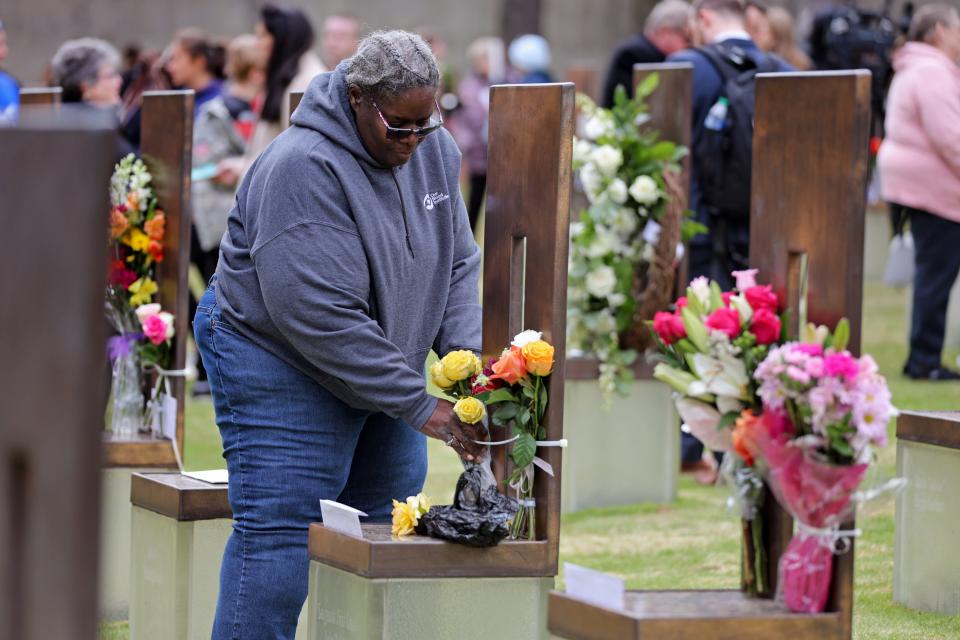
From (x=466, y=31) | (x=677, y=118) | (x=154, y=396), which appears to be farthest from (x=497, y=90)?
(x=466, y=31)

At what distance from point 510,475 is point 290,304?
2.06 feet

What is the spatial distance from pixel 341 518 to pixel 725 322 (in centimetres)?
93

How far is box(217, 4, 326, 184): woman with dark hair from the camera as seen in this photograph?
7.56 meters

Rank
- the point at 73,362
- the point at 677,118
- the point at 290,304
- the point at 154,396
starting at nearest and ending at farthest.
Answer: the point at 73,362
the point at 290,304
the point at 154,396
the point at 677,118

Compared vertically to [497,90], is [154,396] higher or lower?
lower

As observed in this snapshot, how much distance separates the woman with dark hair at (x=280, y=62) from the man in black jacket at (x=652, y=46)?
1552 millimetres

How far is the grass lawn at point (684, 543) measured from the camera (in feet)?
15.4

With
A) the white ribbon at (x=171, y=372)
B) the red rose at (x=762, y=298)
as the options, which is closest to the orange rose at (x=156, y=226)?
the white ribbon at (x=171, y=372)

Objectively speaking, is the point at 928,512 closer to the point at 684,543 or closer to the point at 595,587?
the point at 684,543

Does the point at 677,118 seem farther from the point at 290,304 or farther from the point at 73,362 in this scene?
the point at 73,362

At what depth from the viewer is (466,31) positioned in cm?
2288

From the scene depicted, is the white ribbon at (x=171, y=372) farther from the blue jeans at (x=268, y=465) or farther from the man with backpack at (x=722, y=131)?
the man with backpack at (x=722, y=131)

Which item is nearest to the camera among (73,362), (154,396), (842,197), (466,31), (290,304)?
(73,362)

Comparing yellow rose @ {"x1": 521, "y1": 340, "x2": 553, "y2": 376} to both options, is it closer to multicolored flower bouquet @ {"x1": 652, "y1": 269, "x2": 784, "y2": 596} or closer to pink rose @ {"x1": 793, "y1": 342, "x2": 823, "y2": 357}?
multicolored flower bouquet @ {"x1": 652, "y1": 269, "x2": 784, "y2": 596}
